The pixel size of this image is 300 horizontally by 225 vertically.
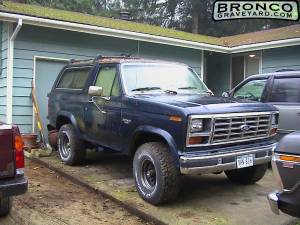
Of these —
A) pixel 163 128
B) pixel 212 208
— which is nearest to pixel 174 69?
pixel 163 128

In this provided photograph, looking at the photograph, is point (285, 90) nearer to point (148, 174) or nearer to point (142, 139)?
point (142, 139)

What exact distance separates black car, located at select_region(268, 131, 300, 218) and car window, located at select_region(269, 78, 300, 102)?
413cm

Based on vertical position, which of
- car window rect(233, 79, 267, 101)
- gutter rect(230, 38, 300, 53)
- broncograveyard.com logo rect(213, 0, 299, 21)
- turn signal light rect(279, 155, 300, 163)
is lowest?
turn signal light rect(279, 155, 300, 163)

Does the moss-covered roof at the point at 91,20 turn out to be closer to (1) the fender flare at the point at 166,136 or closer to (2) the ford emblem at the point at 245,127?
(1) the fender flare at the point at 166,136

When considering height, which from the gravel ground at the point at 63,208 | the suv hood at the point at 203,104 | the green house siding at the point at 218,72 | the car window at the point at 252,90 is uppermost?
the green house siding at the point at 218,72

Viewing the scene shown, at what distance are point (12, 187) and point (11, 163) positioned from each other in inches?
10.1

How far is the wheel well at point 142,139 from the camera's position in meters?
6.15

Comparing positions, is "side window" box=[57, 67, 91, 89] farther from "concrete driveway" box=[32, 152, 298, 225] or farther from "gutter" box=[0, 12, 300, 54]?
"gutter" box=[0, 12, 300, 54]

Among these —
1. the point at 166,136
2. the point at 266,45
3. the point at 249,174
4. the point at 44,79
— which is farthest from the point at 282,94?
the point at 44,79

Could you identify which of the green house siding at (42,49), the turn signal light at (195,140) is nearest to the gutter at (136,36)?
the green house siding at (42,49)

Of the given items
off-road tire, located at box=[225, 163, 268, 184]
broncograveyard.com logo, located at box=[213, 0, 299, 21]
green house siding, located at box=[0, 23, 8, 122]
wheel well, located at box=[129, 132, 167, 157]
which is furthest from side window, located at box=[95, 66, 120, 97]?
broncograveyard.com logo, located at box=[213, 0, 299, 21]

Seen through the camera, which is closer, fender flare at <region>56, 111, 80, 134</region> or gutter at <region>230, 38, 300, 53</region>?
fender flare at <region>56, 111, 80, 134</region>

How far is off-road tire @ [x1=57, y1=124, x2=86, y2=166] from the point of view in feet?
26.7

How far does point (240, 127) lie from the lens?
596 centimetres
